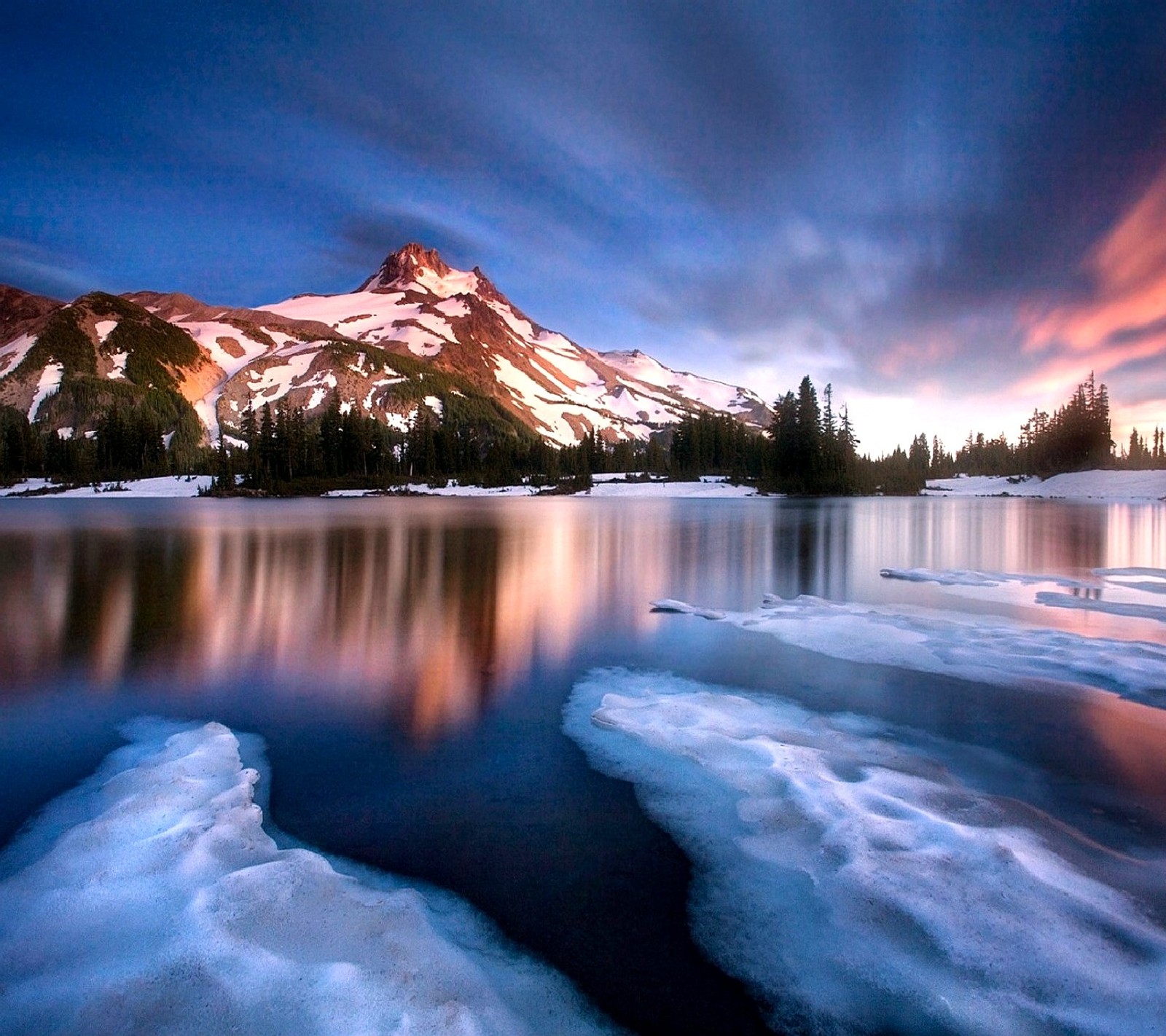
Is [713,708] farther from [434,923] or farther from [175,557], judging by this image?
[175,557]

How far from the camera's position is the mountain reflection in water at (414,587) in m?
8.76

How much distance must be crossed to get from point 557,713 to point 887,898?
3859 millimetres

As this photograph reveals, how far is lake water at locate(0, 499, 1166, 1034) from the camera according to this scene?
3629mm

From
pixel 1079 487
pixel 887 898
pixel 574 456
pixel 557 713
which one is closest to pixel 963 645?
pixel 557 713

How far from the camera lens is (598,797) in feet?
16.7

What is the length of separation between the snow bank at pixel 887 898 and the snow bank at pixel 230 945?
1188mm

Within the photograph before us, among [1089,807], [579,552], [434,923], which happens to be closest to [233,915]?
[434,923]

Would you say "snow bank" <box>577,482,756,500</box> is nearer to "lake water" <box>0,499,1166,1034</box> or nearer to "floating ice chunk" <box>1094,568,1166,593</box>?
"floating ice chunk" <box>1094,568,1166,593</box>

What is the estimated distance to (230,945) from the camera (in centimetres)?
338

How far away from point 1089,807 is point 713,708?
128 inches

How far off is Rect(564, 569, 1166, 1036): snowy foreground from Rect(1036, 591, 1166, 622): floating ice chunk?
5.89m

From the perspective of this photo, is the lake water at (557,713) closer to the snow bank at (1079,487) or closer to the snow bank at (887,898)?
the snow bank at (887,898)

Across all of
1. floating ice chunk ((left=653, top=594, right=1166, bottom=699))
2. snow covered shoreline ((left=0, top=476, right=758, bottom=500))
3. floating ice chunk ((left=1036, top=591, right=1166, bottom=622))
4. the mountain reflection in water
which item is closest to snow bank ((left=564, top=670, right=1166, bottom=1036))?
the mountain reflection in water

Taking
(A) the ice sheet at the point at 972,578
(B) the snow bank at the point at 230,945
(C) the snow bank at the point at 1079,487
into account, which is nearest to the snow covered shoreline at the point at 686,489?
(C) the snow bank at the point at 1079,487
